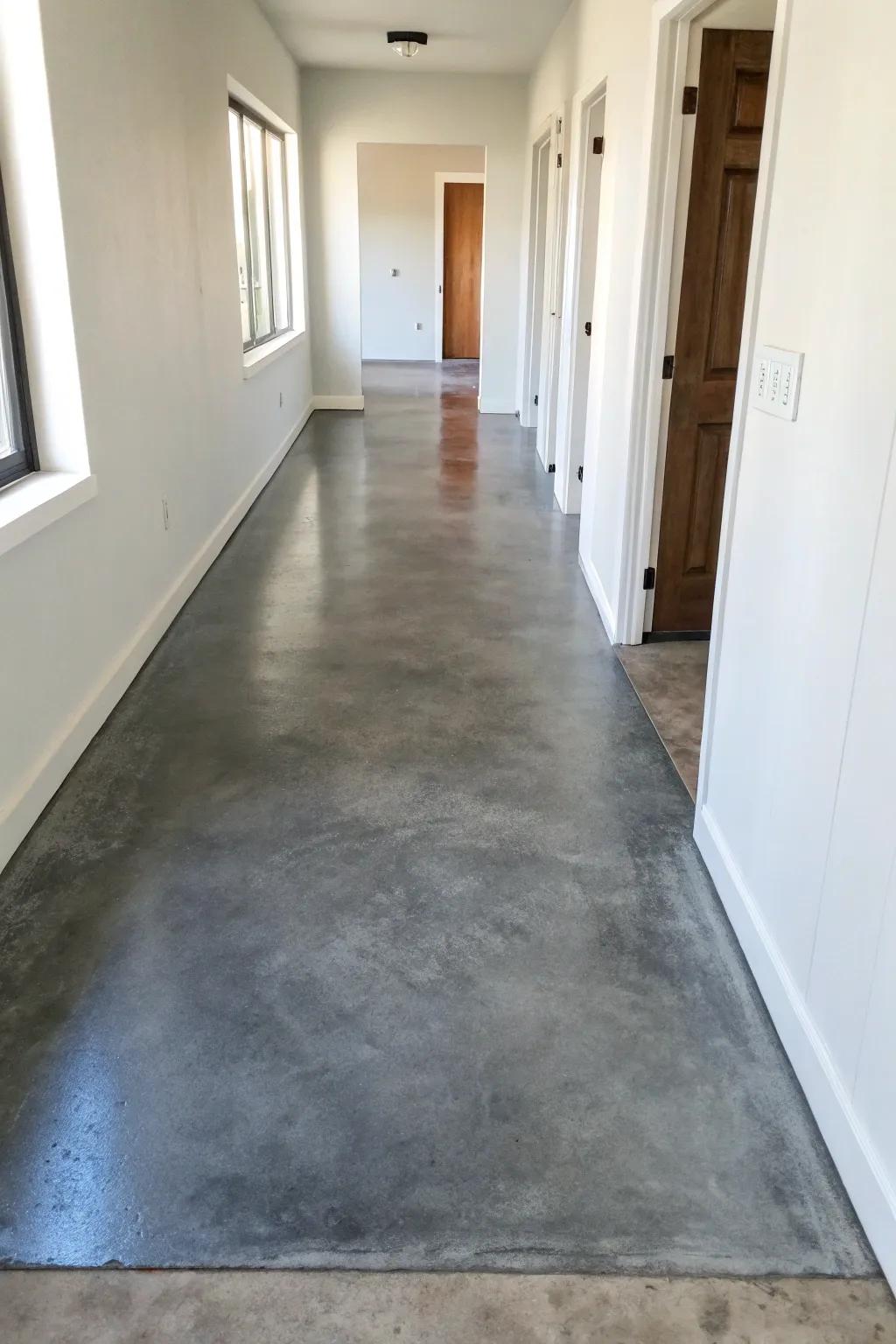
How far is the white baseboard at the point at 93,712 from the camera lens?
2.52 m

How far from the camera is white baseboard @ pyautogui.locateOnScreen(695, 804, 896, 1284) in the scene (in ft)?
4.91

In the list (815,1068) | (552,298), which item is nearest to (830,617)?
(815,1068)

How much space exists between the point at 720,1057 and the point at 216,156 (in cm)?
464

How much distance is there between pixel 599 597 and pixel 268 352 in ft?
11.1

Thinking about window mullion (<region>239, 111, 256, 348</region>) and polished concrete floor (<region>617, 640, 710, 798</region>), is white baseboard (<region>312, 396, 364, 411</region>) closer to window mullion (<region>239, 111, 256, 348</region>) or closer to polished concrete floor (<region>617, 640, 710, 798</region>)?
window mullion (<region>239, 111, 256, 348</region>)

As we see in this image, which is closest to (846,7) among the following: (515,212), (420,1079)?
(420,1079)

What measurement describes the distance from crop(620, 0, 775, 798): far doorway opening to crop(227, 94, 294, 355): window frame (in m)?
3.23

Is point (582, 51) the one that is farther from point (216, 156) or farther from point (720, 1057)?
point (720, 1057)

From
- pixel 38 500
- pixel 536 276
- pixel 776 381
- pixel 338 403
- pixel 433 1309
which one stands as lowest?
pixel 433 1309

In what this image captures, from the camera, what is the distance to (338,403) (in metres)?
9.40

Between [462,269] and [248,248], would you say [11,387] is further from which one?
[462,269]

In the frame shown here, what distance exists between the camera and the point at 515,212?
344 inches

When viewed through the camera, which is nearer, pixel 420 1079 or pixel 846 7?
pixel 846 7

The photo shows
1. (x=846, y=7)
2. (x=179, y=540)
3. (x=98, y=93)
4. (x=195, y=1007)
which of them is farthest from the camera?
(x=179, y=540)
